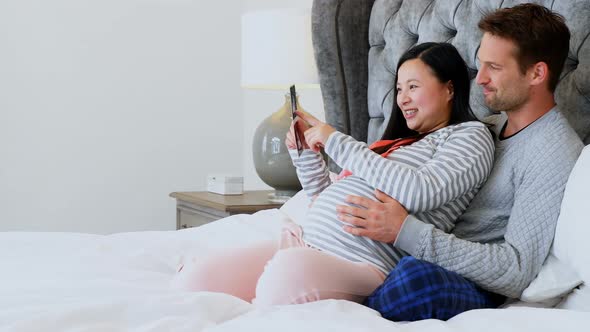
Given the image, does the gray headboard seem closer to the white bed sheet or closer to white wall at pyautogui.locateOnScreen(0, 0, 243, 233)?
the white bed sheet

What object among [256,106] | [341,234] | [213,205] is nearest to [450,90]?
[341,234]

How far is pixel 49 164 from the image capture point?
3.44 m

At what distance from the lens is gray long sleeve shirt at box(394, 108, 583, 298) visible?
1302mm

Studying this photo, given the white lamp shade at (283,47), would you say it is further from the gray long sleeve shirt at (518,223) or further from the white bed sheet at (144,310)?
the gray long sleeve shirt at (518,223)

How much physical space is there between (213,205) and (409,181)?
4.04ft

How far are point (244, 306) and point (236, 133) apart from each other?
8.63ft

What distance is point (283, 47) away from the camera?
249cm

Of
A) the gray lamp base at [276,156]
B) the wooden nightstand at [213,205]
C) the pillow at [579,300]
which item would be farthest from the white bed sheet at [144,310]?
the gray lamp base at [276,156]

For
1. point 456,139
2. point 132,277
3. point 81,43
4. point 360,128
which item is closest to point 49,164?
point 81,43

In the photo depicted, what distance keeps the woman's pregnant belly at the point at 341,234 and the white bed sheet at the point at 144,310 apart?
Result: 22 centimetres

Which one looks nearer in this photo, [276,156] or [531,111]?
[531,111]

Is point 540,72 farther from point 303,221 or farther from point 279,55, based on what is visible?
point 279,55

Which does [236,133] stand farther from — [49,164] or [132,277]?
[132,277]

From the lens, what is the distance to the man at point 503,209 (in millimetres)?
1270
